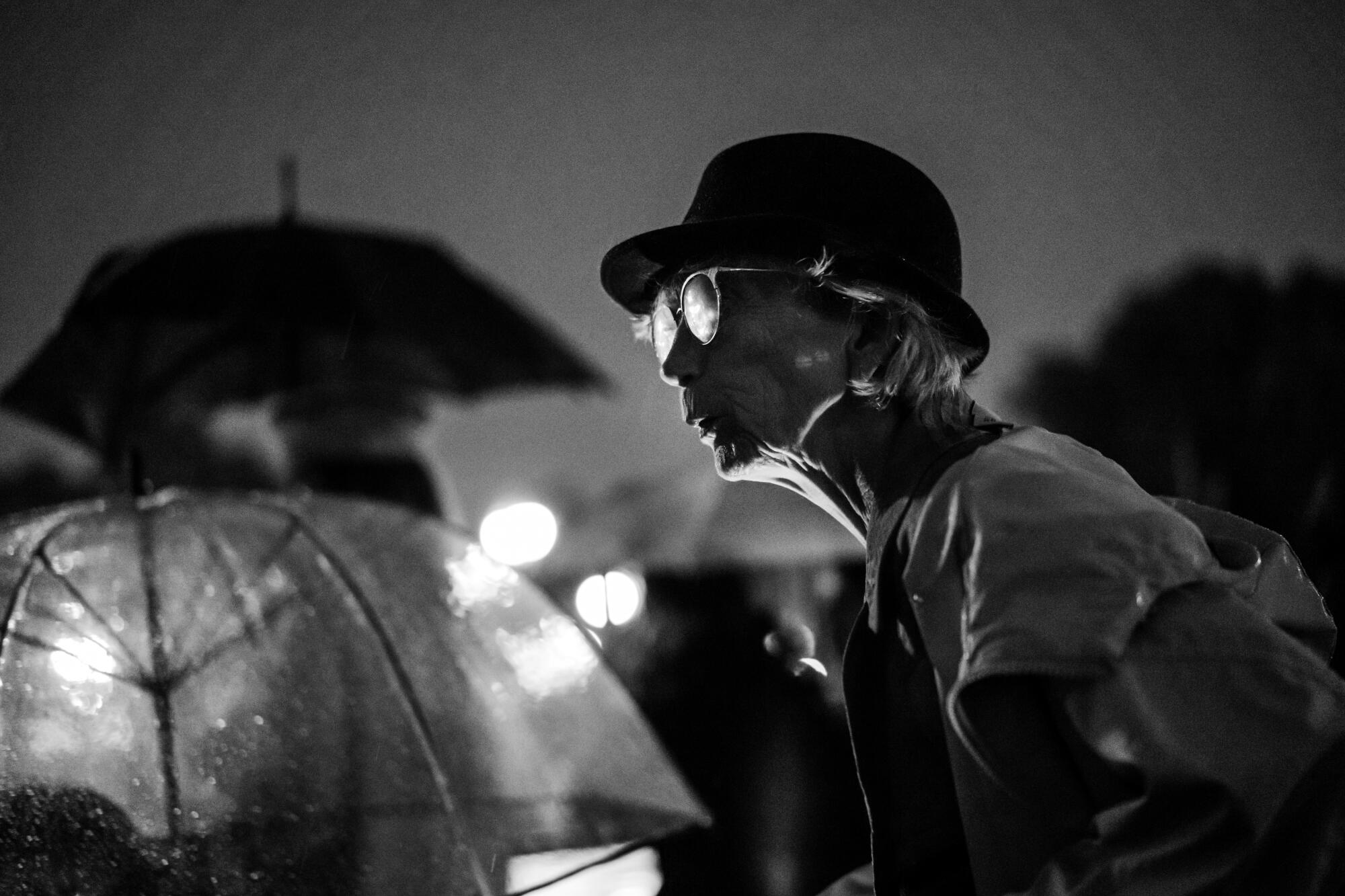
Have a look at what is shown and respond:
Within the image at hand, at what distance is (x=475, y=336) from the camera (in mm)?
7469

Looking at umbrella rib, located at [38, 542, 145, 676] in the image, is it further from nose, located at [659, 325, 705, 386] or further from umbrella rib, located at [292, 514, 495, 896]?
nose, located at [659, 325, 705, 386]

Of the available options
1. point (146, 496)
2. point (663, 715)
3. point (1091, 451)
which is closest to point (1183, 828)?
point (1091, 451)

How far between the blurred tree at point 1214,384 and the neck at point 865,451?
992cm

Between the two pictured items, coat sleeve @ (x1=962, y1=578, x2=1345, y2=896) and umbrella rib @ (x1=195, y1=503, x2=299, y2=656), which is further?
umbrella rib @ (x1=195, y1=503, x2=299, y2=656)

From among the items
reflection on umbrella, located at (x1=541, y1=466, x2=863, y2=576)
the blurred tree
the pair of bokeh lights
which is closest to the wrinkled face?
reflection on umbrella, located at (x1=541, y1=466, x2=863, y2=576)

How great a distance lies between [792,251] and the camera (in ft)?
7.21

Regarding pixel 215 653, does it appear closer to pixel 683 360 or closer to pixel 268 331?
pixel 683 360

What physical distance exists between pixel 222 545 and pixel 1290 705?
283 cm

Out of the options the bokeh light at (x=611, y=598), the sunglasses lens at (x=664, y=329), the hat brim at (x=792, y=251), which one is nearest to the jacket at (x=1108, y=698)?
the hat brim at (x=792, y=251)

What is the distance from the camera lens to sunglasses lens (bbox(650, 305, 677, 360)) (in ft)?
7.84

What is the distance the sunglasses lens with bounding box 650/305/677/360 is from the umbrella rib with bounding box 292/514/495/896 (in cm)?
147

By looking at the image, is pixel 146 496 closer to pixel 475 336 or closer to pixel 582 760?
pixel 582 760

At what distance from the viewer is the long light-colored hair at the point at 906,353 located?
222 centimetres

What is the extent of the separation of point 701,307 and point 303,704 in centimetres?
172
